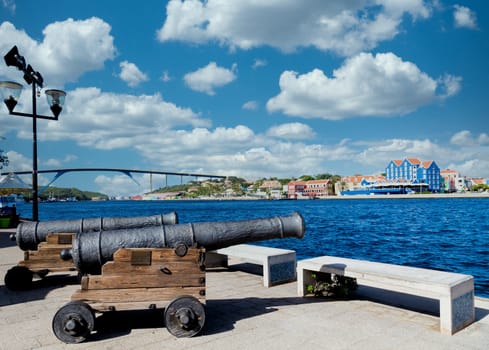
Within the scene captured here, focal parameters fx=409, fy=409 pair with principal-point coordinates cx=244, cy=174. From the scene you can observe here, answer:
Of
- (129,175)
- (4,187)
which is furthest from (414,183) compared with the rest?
(4,187)

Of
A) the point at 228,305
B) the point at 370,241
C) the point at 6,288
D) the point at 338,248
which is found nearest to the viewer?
the point at 228,305

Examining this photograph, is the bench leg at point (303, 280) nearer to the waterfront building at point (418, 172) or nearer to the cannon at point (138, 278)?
the cannon at point (138, 278)

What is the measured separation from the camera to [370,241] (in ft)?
74.6

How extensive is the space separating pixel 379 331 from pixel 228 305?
194cm

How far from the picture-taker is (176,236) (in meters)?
4.52

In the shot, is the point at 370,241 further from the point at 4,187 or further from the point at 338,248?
the point at 4,187

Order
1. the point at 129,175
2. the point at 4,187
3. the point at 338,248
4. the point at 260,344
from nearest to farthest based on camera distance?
the point at 260,344
the point at 4,187
the point at 338,248
the point at 129,175

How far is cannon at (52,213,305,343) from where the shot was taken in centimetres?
408

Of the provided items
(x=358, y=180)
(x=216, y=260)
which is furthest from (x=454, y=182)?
(x=216, y=260)

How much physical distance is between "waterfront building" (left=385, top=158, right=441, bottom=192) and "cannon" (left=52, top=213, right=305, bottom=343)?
12668cm

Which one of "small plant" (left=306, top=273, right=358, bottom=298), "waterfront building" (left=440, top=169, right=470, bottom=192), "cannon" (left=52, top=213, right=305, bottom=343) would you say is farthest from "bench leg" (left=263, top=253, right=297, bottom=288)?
"waterfront building" (left=440, top=169, right=470, bottom=192)

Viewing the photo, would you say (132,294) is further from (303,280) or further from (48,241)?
(48,241)

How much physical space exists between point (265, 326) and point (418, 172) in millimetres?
129570

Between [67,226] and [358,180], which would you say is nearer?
[67,226]
